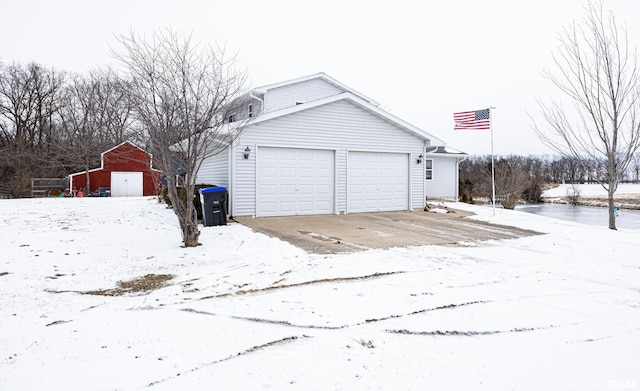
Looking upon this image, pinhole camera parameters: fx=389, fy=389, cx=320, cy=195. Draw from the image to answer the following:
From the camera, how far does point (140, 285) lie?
5109mm

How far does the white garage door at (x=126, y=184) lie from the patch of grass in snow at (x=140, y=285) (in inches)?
997

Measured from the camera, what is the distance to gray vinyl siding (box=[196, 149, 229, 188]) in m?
11.7

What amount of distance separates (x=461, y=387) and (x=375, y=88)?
31.6m

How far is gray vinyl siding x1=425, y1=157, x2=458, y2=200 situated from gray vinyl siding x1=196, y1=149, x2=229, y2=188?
12007mm

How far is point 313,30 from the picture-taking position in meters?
20.2

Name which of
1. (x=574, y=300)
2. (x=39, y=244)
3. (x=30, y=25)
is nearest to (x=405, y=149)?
(x=574, y=300)

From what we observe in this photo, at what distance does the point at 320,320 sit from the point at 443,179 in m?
19.0

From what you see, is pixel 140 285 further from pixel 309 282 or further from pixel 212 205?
pixel 212 205

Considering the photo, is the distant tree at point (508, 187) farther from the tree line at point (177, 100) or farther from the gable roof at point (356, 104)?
the tree line at point (177, 100)

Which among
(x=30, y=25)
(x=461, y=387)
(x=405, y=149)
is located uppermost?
(x=30, y=25)

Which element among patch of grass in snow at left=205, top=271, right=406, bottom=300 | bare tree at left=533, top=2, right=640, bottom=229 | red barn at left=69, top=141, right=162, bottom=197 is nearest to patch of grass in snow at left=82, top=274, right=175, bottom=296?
patch of grass in snow at left=205, top=271, right=406, bottom=300

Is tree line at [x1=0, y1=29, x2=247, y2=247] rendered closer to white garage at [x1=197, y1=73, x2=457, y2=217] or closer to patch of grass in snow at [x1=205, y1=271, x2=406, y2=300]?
white garage at [x1=197, y1=73, x2=457, y2=217]

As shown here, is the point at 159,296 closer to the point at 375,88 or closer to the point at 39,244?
the point at 39,244

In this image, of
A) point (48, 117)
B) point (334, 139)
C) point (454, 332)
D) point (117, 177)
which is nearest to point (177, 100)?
point (454, 332)
